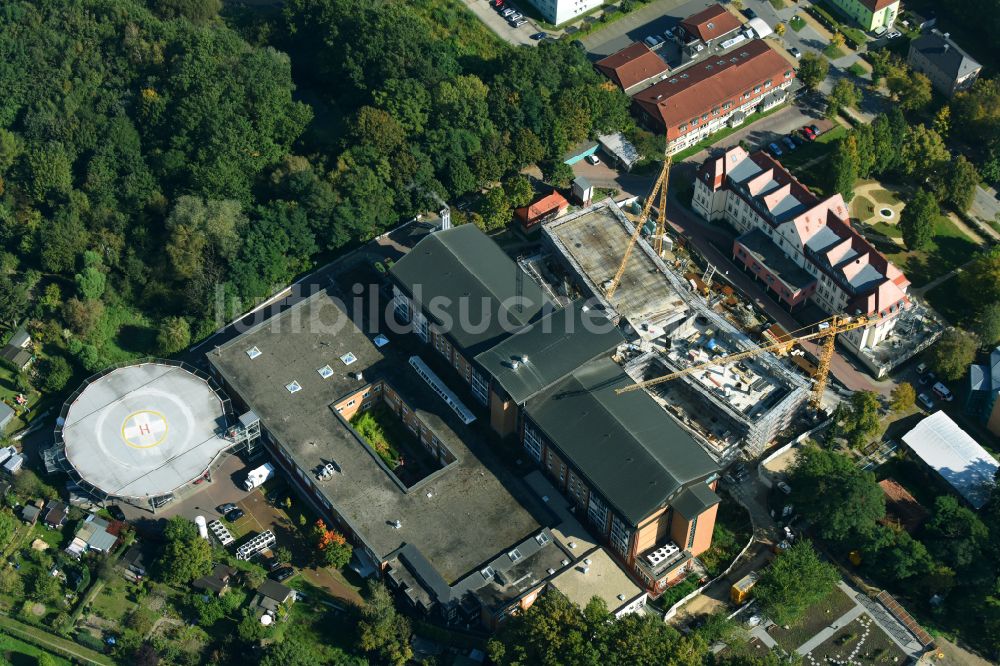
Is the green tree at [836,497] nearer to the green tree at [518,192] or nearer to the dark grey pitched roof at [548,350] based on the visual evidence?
the dark grey pitched roof at [548,350]

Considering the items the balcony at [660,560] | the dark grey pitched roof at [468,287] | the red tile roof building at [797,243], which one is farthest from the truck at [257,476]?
the red tile roof building at [797,243]

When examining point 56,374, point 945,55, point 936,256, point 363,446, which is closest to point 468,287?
point 363,446

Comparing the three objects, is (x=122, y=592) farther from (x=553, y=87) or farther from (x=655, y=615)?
(x=553, y=87)

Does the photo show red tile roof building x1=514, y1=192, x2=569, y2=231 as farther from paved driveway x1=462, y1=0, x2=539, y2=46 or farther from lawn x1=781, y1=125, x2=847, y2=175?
paved driveway x1=462, y1=0, x2=539, y2=46

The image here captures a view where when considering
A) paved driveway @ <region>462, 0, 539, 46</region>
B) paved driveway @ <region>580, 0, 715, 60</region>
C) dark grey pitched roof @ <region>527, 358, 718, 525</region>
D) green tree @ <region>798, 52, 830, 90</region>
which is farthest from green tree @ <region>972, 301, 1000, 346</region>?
paved driveway @ <region>462, 0, 539, 46</region>

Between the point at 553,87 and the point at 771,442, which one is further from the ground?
the point at 553,87

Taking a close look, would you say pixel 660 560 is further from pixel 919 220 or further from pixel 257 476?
pixel 919 220

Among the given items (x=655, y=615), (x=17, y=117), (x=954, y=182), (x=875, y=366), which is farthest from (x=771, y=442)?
(x=17, y=117)
